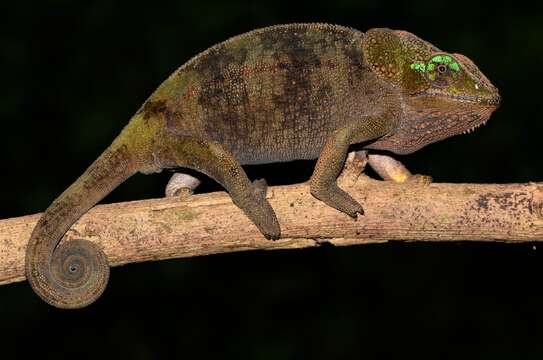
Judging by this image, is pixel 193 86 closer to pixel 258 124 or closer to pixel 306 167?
pixel 258 124

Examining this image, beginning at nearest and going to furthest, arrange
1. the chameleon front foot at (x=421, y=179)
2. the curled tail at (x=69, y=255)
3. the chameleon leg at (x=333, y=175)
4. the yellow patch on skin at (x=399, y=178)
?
the curled tail at (x=69, y=255), the chameleon leg at (x=333, y=175), the chameleon front foot at (x=421, y=179), the yellow patch on skin at (x=399, y=178)

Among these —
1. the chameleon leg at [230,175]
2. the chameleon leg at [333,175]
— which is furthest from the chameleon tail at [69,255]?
the chameleon leg at [333,175]

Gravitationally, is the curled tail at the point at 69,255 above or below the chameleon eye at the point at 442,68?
below

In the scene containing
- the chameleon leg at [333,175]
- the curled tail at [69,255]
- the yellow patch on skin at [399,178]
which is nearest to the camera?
the curled tail at [69,255]

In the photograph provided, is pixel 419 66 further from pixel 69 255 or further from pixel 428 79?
pixel 69 255

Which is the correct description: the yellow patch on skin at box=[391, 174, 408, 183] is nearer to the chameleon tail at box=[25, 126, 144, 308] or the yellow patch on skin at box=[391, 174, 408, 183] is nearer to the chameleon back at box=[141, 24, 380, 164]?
the chameleon back at box=[141, 24, 380, 164]

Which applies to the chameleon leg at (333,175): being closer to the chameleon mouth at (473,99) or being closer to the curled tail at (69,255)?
the chameleon mouth at (473,99)

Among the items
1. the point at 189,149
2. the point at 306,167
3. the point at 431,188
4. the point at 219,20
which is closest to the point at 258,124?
the point at 189,149
